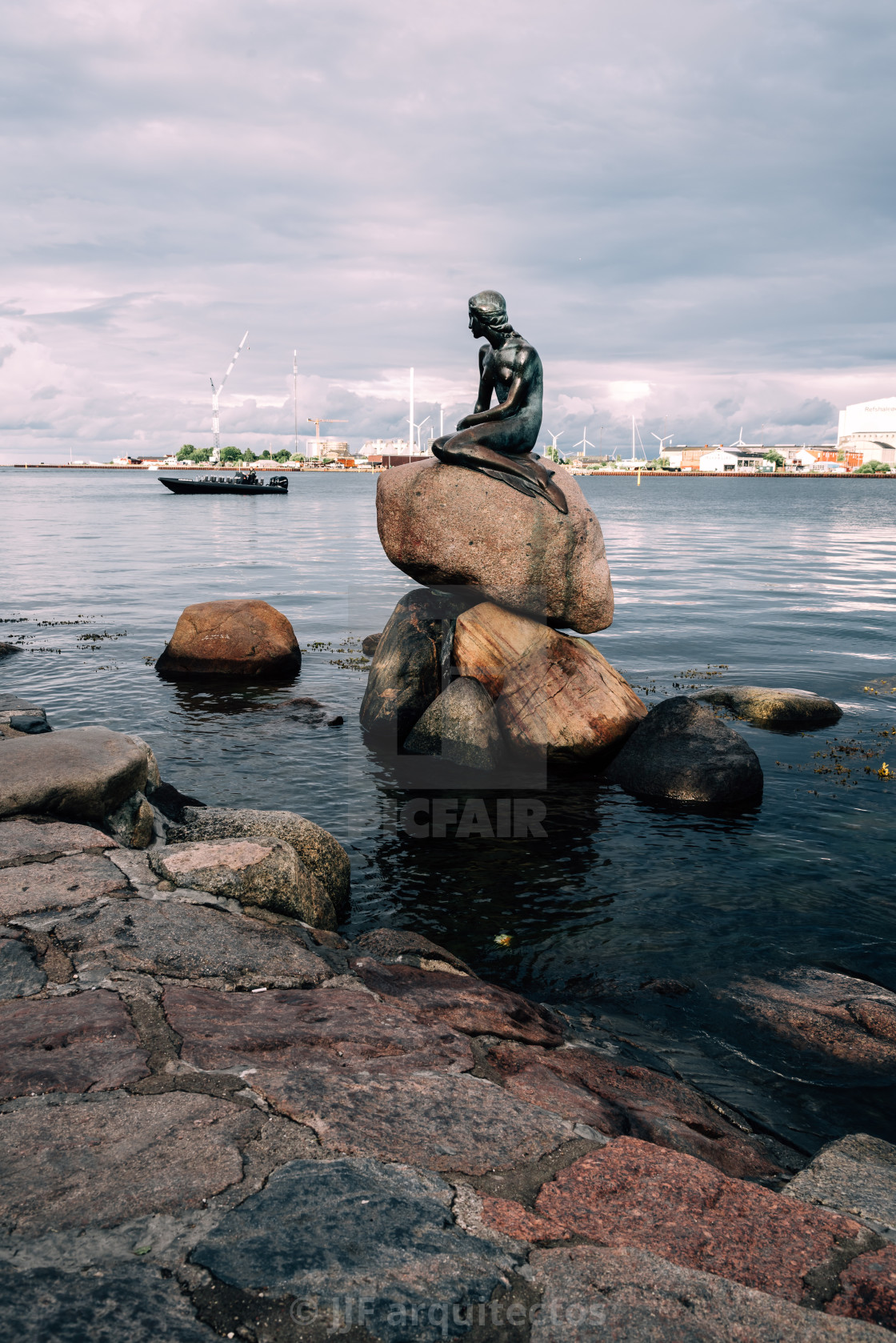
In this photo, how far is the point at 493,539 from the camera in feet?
40.9

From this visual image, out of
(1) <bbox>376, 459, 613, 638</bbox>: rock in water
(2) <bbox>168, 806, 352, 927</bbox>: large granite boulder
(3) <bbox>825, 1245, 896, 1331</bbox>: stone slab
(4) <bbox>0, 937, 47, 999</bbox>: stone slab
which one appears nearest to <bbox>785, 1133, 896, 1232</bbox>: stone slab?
(3) <bbox>825, 1245, 896, 1331</bbox>: stone slab

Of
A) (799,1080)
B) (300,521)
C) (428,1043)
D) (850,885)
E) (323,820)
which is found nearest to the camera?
(428,1043)

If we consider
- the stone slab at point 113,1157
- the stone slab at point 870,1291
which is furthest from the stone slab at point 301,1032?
the stone slab at point 870,1291

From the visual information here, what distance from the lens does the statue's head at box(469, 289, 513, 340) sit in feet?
41.0

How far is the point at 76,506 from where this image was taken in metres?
90.1

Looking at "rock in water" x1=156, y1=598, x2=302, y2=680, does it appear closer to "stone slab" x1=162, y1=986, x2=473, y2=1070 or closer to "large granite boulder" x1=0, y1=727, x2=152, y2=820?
"large granite boulder" x1=0, y1=727, x2=152, y2=820

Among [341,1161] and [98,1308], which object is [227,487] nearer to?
[341,1161]

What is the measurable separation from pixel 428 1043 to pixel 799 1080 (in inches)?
115

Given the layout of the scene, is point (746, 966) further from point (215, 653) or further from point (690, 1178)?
point (215, 653)


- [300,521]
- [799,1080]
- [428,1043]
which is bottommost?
[799,1080]

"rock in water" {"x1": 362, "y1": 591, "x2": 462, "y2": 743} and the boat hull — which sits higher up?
the boat hull

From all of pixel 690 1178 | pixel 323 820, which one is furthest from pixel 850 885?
pixel 690 1178

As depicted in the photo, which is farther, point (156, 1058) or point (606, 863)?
point (606, 863)

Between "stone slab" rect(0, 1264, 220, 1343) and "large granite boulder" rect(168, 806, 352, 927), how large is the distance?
4.73 m
